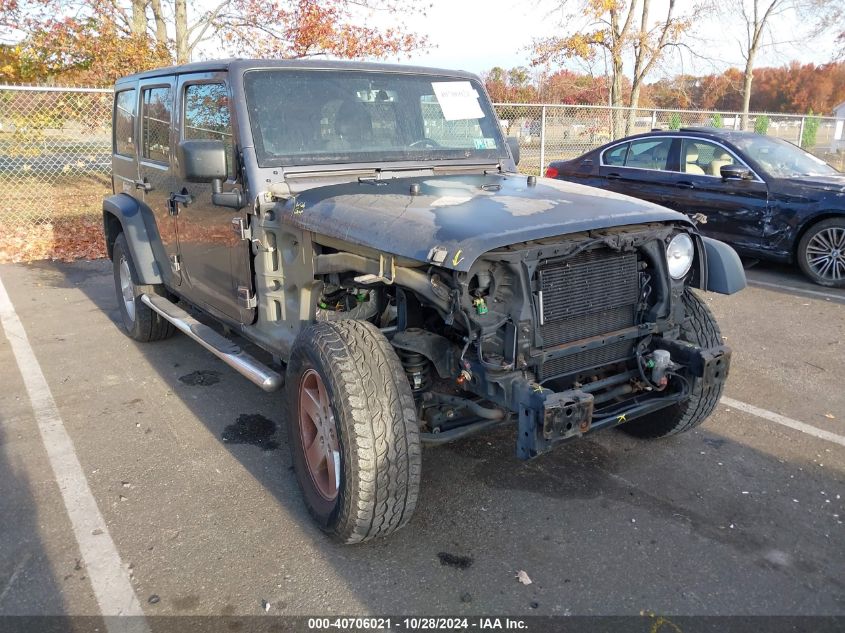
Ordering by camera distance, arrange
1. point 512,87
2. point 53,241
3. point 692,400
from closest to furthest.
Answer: point 692,400 → point 53,241 → point 512,87

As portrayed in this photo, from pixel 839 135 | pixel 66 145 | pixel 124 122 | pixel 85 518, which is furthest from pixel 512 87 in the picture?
pixel 85 518

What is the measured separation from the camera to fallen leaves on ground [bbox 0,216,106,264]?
30.6ft

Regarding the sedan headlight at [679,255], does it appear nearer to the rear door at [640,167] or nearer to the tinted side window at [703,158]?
the tinted side window at [703,158]

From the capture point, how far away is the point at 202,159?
3.33m

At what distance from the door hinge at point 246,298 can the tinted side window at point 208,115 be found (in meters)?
0.65

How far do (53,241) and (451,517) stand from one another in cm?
883

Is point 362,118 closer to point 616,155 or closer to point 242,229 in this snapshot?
point 242,229

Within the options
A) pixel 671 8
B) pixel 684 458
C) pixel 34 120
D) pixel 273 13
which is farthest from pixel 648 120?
pixel 684 458

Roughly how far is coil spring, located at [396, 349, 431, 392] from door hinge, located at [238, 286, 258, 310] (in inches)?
45.0

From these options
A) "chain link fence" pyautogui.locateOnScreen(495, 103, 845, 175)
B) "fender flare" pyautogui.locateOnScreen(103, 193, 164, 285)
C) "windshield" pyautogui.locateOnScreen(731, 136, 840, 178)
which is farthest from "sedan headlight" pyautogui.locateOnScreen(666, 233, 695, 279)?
"chain link fence" pyautogui.locateOnScreen(495, 103, 845, 175)

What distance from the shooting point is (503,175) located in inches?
161

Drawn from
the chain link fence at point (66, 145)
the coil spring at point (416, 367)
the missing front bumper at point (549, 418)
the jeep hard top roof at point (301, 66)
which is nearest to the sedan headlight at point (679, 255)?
the missing front bumper at point (549, 418)

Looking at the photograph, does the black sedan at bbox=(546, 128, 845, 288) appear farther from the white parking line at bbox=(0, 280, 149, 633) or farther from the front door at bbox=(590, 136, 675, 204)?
the white parking line at bbox=(0, 280, 149, 633)

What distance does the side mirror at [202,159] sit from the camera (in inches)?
131
